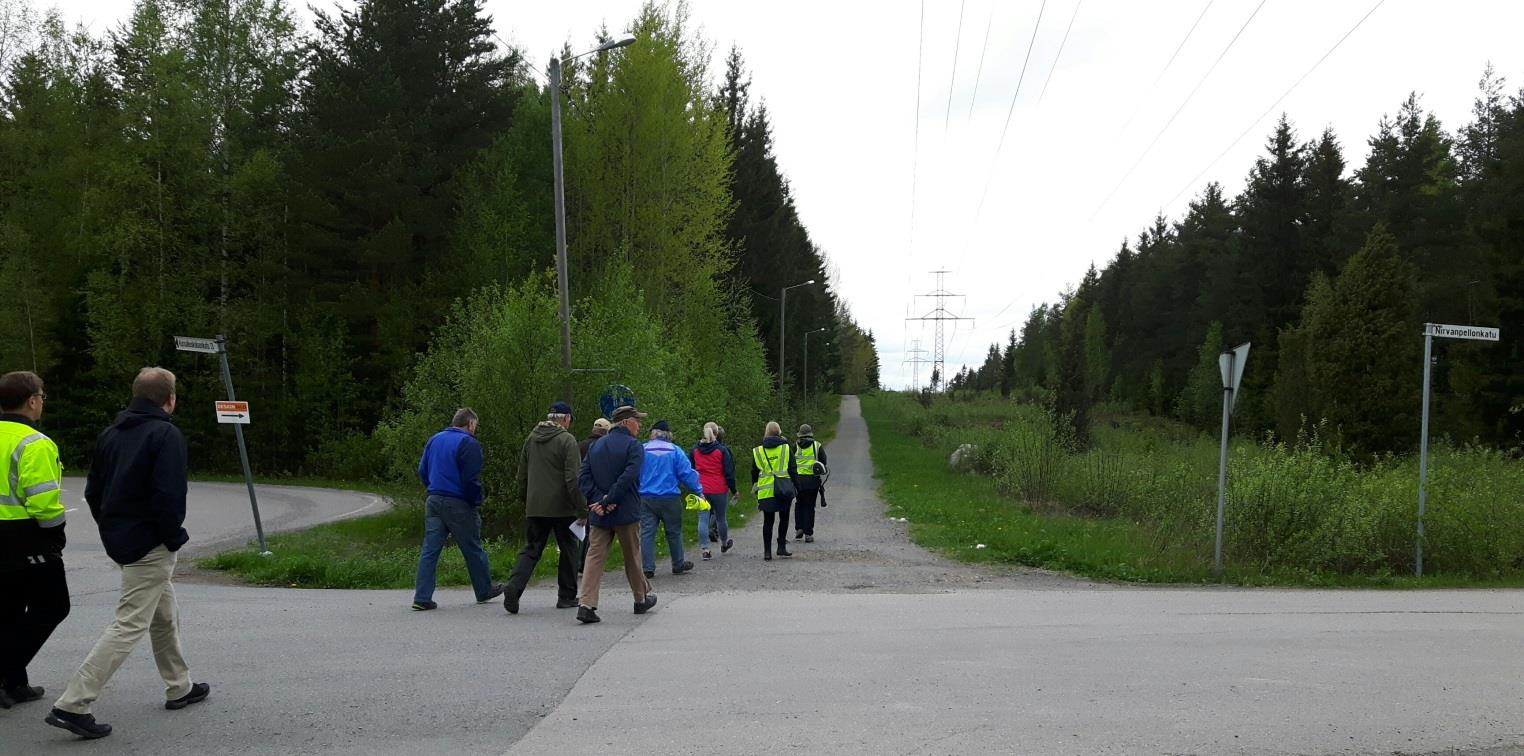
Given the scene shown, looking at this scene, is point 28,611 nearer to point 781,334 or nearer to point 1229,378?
point 1229,378

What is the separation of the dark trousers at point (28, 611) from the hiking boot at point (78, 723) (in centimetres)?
65

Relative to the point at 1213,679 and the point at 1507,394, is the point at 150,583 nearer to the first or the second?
the point at 1213,679

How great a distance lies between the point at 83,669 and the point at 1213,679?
6844mm

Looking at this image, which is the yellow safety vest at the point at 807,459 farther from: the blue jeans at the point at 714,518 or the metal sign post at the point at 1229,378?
the metal sign post at the point at 1229,378

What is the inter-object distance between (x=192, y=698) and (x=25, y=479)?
1568 mm

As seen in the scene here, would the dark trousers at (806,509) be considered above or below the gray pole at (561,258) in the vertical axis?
below

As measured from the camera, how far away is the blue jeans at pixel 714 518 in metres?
14.8

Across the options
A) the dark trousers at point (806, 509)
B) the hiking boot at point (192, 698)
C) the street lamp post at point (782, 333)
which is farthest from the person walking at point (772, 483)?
the street lamp post at point (782, 333)

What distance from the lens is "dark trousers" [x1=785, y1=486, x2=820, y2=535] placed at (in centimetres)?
1631

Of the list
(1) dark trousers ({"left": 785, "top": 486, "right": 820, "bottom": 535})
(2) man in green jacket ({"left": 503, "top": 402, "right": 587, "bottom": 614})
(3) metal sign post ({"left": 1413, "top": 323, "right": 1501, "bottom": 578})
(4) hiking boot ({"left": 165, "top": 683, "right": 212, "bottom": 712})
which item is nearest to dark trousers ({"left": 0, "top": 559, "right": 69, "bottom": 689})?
(4) hiking boot ({"left": 165, "top": 683, "right": 212, "bottom": 712})

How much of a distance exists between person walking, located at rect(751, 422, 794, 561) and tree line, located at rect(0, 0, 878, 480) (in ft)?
48.3

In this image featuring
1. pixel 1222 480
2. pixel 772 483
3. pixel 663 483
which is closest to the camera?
pixel 663 483

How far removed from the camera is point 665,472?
42.0ft

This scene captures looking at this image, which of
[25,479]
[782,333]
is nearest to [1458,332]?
[25,479]
